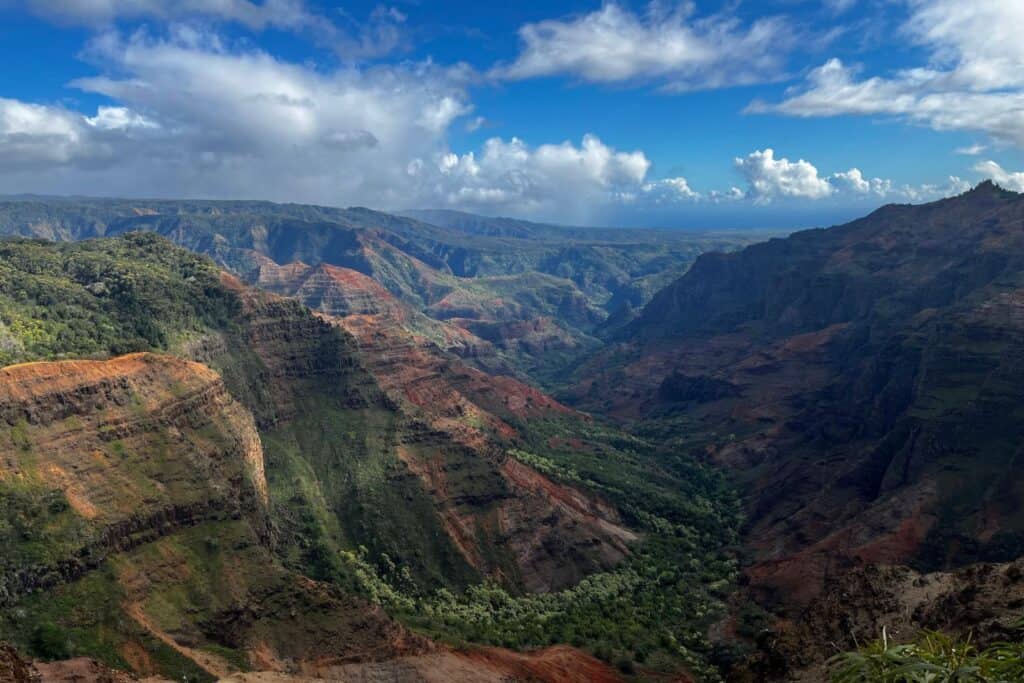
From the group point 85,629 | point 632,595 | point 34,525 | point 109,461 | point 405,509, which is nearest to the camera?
point 85,629

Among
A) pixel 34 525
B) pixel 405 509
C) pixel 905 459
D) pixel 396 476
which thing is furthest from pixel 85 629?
pixel 905 459

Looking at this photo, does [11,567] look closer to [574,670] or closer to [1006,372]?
[574,670]

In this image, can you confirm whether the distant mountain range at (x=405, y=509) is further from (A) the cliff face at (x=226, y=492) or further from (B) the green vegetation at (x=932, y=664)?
(B) the green vegetation at (x=932, y=664)

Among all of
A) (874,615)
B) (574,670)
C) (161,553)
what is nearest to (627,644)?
(574,670)

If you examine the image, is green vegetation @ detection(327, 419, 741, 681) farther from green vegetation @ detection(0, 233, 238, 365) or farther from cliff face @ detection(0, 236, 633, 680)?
green vegetation @ detection(0, 233, 238, 365)

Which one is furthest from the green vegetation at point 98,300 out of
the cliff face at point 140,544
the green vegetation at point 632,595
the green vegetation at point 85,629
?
the green vegetation at point 632,595

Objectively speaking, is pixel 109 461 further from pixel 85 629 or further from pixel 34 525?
pixel 85 629

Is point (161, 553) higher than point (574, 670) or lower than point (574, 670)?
higher
